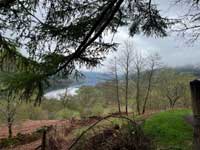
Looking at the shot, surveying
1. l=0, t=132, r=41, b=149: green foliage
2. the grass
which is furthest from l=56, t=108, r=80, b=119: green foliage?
the grass

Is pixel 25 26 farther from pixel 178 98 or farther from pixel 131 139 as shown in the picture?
pixel 178 98

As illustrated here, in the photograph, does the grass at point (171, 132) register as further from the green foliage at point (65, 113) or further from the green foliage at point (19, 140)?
the green foliage at point (65, 113)

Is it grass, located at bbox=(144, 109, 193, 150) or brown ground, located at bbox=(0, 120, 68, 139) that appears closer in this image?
grass, located at bbox=(144, 109, 193, 150)

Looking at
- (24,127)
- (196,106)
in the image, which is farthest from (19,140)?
(196,106)

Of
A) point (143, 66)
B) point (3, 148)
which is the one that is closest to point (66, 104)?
point (143, 66)

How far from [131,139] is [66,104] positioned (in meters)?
32.7

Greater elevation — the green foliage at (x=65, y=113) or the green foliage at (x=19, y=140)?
the green foliage at (x=65, y=113)

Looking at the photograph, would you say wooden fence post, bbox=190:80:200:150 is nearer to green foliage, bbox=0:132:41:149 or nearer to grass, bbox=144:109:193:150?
grass, bbox=144:109:193:150

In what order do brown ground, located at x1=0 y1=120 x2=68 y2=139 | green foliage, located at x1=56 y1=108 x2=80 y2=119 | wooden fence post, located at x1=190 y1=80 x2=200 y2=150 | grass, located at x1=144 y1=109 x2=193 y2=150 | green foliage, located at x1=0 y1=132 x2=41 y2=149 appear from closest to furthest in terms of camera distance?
wooden fence post, located at x1=190 y1=80 x2=200 y2=150 < grass, located at x1=144 y1=109 x2=193 y2=150 < green foliage, located at x1=0 y1=132 x2=41 y2=149 < brown ground, located at x1=0 y1=120 x2=68 y2=139 < green foliage, located at x1=56 y1=108 x2=80 y2=119

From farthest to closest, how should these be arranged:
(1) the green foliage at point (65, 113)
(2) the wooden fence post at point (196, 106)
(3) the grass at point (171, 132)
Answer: (1) the green foliage at point (65, 113)
(3) the grass at point (171, 132)
(2) the wooden fence post at point (196, 106)

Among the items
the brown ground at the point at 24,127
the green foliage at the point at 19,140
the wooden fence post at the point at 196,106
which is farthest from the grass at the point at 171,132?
the brown ground at the point at 24,127

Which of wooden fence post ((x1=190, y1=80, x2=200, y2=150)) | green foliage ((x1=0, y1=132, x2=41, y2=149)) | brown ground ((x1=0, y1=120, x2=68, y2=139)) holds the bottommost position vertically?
green foliage ((x1=0, y1=132, x2=41, y2=149))

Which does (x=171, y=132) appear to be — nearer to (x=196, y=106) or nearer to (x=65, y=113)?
(x=196, y=106)

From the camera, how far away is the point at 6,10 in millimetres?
6227
